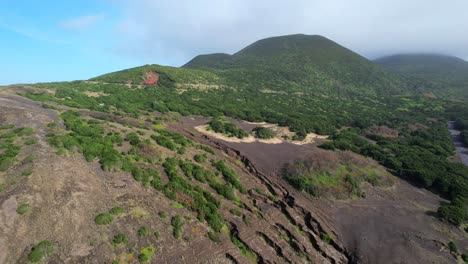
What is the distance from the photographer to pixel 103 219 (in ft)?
64.3

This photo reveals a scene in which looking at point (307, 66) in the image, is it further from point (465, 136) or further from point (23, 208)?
point (23, 208)

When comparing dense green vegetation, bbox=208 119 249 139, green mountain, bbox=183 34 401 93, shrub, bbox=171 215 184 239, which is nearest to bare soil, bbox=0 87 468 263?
shrub, bbox=171 215 184 239

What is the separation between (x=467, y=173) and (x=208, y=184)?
130 feet

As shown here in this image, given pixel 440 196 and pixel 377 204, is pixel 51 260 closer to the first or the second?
pixel 377 204

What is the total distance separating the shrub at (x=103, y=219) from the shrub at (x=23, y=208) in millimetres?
4085

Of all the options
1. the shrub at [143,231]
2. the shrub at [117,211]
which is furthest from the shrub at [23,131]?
the shrub at [143,231]

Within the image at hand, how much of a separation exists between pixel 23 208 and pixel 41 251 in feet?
11.6

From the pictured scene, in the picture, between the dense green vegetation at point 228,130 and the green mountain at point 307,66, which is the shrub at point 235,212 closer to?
the dense green vegetation at point 228,130

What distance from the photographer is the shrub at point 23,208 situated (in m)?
18.2

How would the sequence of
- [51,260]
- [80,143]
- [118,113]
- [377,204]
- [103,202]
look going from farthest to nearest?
[118,113]
[377,204]
[80,143]
[103,202]
[51,260]

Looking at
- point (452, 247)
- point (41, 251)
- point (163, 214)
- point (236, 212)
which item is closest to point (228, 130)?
point (236, 212)

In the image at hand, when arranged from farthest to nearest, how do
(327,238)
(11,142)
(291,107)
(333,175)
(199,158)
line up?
(291,107) < (333,175) < (199,158) < (327,238) < (11,142)

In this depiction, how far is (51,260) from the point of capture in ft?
54.3

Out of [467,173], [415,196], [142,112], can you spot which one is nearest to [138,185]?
[142,112]
